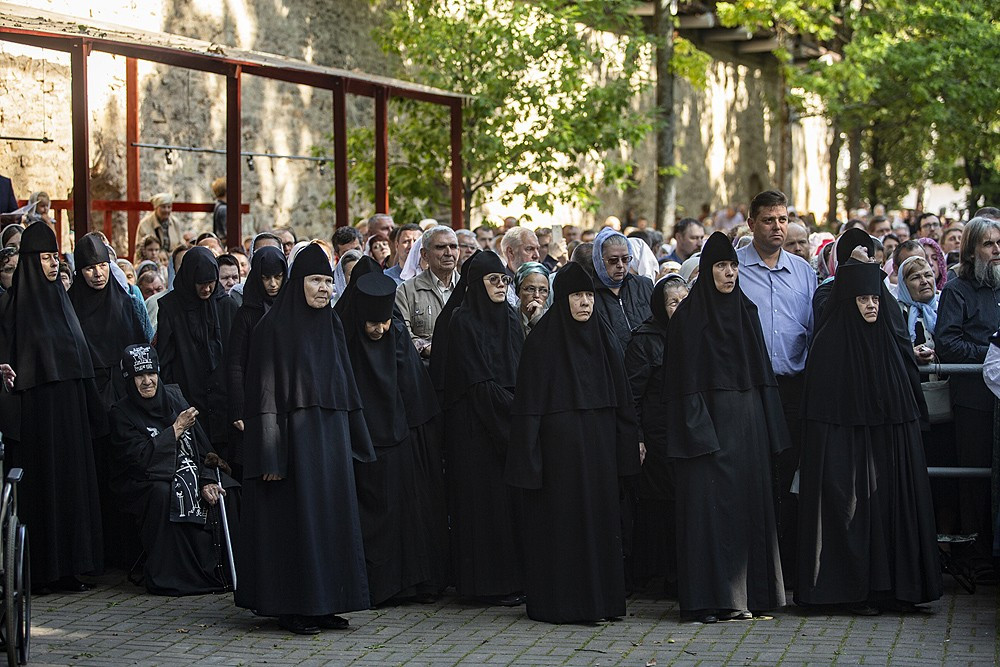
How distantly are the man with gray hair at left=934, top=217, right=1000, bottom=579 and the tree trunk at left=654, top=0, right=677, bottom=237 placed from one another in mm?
11628

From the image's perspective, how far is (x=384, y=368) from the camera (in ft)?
25.7

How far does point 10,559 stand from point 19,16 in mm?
6084

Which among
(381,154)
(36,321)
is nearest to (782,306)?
(36,321)

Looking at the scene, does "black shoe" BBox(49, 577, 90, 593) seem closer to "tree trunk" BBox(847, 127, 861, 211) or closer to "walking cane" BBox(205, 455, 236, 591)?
"walking cane" BBox(205, 455, 236, 591)

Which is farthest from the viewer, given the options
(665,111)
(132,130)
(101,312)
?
(665,111)

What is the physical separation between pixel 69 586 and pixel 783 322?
444 centimetres

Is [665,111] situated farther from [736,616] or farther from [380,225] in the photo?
[736,616]

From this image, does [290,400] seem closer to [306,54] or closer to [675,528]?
[675,528]

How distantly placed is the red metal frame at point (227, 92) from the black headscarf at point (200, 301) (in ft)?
9.14

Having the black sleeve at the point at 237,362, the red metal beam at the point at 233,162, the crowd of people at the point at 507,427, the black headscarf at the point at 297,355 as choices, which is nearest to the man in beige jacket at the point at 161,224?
the red metal beam at the point at 233,162

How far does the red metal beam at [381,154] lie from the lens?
1505 centimetres

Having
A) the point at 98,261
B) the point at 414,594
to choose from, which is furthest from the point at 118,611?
the point at 98,261

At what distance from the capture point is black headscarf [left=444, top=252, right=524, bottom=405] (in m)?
8.03

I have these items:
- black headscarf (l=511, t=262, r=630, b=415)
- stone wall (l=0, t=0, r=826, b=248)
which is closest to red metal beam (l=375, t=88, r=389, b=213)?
stone wall (l=0, t=0, r=826, b=248)
